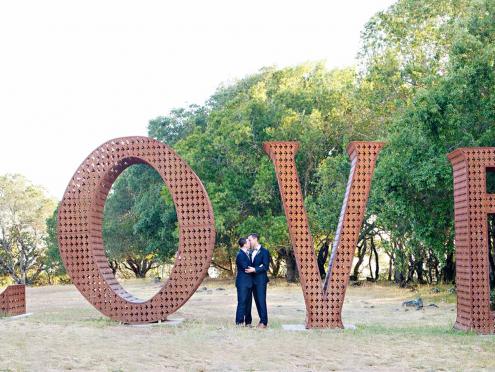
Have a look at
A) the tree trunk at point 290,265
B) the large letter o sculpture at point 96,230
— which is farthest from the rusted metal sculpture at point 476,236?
the tree trunk at point 290,265

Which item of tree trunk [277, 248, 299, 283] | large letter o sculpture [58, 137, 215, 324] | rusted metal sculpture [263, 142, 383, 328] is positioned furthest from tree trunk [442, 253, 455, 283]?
large letter o sculpture [58, 137, 215, 324]

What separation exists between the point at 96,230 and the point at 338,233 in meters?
4.34

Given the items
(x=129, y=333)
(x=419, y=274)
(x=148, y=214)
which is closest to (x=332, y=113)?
(x=419, y=274)

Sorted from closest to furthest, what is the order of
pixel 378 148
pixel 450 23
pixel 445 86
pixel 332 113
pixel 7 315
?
pixel 378 148
pixel 7 315
pixel 445 86
pixel 450 23
pixel 332 113

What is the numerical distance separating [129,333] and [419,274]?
70.4 feet

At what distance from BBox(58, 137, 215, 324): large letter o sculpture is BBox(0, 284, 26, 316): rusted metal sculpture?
208 centimetres

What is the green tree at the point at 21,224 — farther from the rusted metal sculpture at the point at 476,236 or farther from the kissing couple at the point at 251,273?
the rusted metal sculpture at the point at 476,236

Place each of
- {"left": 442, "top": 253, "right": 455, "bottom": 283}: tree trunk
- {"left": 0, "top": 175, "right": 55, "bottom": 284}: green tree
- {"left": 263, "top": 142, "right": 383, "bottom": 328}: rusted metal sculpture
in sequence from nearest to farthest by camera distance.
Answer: {"left": 263, "top": 142, "right": 383, "bottom": 328}: rusted metal sculpture → {"left": 442, "top": 253, "right": 455, "bottom": 283}: tree trunk → {"left": 0, "top": 175, "right": 55, "bottom": 284}: green tree

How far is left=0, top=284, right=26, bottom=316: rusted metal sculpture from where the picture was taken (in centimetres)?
1466

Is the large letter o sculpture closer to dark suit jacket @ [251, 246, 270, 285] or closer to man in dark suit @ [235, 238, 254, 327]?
man in dark suit @ [235, 238, 254, 327]

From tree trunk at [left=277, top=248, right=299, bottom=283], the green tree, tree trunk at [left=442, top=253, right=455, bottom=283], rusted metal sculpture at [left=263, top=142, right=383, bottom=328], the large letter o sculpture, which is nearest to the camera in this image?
rusted metal sculpture at [left=263, top=142, right=383, bottom=328]

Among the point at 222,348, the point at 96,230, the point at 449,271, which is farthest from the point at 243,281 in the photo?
the point at 449,271

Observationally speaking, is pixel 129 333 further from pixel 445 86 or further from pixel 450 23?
pixel 450 23

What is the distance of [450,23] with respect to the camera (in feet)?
70.3
